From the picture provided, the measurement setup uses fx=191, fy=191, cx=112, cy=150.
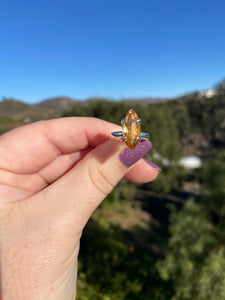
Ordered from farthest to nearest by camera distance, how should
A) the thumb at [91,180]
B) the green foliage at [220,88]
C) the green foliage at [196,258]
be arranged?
1. the green foliage at [220,88]
2. the green foliage at [196,258]
3. the thumb at [91,180]

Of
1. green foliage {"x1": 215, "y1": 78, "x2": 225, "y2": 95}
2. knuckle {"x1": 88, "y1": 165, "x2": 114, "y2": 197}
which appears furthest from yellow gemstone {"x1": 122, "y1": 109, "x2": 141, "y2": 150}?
green foliage {"x1": 215, "y1": 78, "x2": 225, "y2": 95}

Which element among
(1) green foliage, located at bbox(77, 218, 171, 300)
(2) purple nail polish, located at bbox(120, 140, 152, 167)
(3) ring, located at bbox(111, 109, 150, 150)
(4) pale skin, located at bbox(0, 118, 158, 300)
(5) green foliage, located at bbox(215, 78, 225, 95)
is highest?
(5) green foliage, located at bbox(215, 78, 225, 95)

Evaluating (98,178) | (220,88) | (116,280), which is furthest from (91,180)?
(220,88)

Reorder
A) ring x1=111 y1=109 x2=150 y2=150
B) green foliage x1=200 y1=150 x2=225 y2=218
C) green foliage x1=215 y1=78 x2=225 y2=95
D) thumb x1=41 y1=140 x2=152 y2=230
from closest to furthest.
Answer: ring x1=111 y1=109 x2=150 y2=150, thumb x1=41 y1=140 x2=152 y2=230, green foliage x1=200 y1=150 x2=225 y2=218, green foliage x1=215 y1=78 x2=225 y2=95

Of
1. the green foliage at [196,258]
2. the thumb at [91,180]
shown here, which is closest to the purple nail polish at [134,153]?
the thumb at [91,180]

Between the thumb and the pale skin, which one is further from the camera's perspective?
the thumb

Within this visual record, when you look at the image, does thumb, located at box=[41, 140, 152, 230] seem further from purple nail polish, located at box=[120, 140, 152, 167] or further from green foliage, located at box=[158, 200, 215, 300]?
green foliage, located at box=[158, 200, 215, 300]

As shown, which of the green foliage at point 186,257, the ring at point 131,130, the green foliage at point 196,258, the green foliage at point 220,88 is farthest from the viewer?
the green foliage at point 220,88

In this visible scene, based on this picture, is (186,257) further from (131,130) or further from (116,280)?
(131,130)

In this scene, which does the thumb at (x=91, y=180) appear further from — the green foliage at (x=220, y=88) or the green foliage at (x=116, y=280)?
the green foliage at (x=220, y=88)
